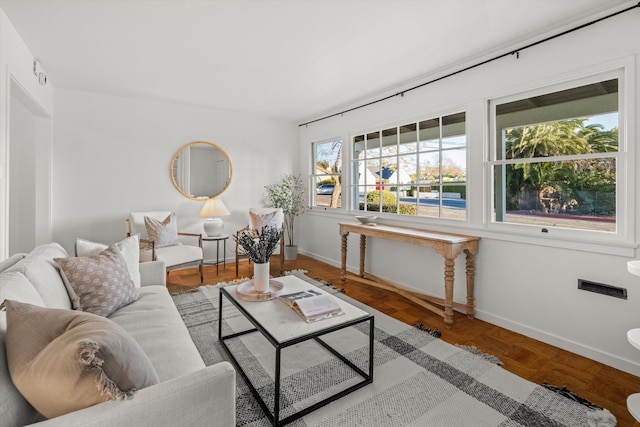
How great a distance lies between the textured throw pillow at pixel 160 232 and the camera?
3.83 meters

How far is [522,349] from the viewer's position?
2.37 meters

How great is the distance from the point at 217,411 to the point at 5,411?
1.81 feet

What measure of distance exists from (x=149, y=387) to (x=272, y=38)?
8.38 ft

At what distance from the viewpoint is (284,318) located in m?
1.84

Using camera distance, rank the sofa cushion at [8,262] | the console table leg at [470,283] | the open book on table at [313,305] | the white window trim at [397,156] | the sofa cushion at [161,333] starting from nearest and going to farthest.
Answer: the sofa cushion at [161,333]
the sofa cushion at [8,262]
the open book on table at [313,305]
the console table leg at [470,283]
the white window trim at [397,156]

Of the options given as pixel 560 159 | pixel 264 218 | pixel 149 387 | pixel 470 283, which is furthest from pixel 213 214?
pixel 560 159

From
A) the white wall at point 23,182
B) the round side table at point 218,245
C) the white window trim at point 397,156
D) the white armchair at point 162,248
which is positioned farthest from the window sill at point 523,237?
the white wall at point 23,182

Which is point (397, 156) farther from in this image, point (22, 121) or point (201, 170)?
point (22, 121)

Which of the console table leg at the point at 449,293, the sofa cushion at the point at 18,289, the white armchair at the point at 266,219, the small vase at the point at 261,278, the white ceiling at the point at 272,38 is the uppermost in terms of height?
the white ceiling at the point at 272,38

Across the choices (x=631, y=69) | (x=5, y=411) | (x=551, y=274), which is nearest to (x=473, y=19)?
(x=631, y=69)

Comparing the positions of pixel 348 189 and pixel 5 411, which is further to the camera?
pixel 348 189

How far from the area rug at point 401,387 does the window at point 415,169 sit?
1.45 meters

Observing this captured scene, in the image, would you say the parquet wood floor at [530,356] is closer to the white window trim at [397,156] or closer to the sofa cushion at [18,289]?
the white window trim at [397,156]

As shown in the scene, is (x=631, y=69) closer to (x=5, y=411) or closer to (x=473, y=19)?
(x=473, y=19)
